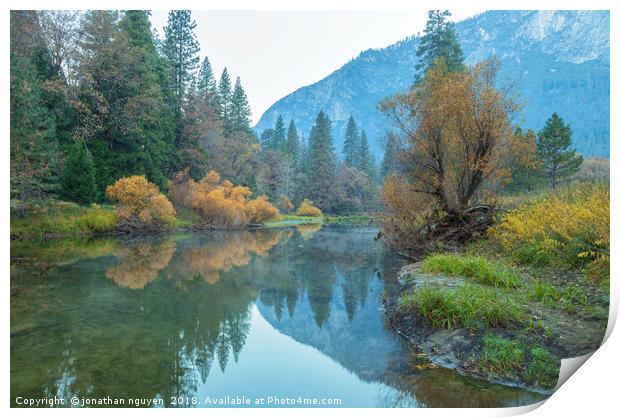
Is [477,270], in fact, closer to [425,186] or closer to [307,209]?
[425,186]

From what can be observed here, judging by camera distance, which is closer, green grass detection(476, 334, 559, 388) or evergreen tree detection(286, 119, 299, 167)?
green grass detection(476, 334, 559, 388)

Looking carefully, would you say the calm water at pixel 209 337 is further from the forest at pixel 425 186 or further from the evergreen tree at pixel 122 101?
the evergreen tree at pixel 122 101

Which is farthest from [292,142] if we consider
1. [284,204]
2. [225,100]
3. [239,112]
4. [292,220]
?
[292,220]

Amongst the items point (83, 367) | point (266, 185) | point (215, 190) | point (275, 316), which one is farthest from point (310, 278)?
point (266, 185)

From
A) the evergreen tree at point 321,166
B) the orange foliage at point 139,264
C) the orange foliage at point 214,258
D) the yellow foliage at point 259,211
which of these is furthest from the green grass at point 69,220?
the evergreen tree at point 321,166

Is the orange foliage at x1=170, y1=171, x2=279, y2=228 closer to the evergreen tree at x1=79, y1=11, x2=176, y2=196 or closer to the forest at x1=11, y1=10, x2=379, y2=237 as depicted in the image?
the forest at x1=11, y1=10, x2=379, y2=237

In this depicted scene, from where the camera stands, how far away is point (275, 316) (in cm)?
713

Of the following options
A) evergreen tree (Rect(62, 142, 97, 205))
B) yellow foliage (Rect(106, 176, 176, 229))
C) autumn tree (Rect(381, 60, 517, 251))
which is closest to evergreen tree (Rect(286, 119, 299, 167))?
yellow foliage (Rect(106, 176, 176, 229))

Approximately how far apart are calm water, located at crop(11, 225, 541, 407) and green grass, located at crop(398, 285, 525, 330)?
2.02ft

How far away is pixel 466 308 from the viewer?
5211 mm

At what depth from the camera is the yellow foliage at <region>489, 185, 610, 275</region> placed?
17.1 ft

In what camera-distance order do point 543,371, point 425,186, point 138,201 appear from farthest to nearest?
1. point 138,201
2. point 425,186
3. point 543,371

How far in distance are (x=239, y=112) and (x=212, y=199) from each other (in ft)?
55.4

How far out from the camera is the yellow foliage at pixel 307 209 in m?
43.9
